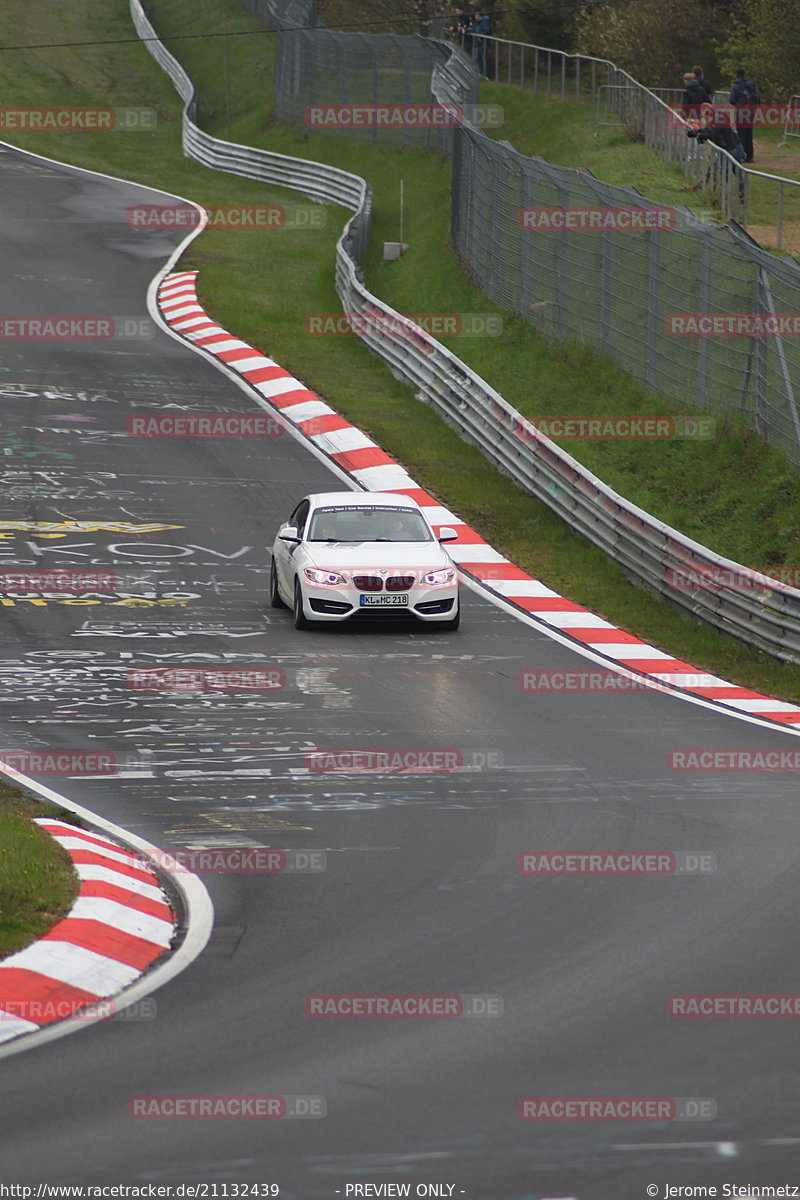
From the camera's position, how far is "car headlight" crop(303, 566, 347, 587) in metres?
18.5

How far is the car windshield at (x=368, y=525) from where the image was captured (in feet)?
63.6

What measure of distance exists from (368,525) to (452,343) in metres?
13.8

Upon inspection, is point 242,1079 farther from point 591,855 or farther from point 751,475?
point 751,475

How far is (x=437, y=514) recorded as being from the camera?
24203 mm

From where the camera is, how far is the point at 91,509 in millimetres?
23656

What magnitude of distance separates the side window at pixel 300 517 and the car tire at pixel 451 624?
2056 millimetres

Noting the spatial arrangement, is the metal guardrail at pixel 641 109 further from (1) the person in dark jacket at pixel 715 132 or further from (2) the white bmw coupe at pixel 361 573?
(2) the white bmw coupe at pixel 361 573

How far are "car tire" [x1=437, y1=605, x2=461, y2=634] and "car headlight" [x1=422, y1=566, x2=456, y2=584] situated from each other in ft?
1.18
